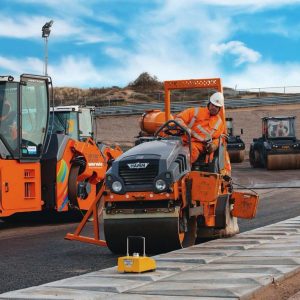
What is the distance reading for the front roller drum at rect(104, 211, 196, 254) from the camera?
8.07 m

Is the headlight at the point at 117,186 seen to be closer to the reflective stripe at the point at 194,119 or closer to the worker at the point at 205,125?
the worker at the point at 205,125

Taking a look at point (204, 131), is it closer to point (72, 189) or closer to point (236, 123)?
point (72, 189)

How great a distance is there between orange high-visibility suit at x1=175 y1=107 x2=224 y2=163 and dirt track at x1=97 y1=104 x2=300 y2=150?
130 ft

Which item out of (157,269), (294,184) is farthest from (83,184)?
(294,184)

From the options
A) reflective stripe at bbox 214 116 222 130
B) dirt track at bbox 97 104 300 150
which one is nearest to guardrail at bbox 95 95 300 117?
dirt track at bbox 97 104 300 150

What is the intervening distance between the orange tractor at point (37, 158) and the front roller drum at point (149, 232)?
353cm

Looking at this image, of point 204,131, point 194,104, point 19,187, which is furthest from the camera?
point 194,104

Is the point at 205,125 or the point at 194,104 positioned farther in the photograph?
the point at 194,104

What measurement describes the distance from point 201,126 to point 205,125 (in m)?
0.07

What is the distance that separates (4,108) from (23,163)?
3.38 ft

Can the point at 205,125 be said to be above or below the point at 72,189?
above

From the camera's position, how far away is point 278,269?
21.7 feet

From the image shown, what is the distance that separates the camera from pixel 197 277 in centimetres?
635

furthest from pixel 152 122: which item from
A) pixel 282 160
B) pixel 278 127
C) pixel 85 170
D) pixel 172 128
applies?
pixel 278 127
